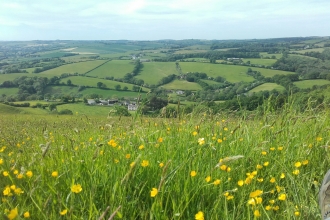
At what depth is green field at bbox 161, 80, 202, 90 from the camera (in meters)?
74.9

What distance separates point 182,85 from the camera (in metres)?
79.1

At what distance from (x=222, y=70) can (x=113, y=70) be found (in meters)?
37.2

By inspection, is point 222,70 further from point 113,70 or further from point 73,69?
point 73,69

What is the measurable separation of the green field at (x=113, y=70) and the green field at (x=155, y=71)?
5.16 meters

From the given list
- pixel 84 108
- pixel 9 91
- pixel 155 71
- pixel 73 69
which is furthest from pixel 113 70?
pixel 84 108

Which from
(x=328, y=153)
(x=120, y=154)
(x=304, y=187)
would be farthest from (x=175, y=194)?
(x=328, y=153)

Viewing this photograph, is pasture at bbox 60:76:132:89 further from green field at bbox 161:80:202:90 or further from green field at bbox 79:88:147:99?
green field at bbox 161:80:202:90

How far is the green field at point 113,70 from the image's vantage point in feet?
311

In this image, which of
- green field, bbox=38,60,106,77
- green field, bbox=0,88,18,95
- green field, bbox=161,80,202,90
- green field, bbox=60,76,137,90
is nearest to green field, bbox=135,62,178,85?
green field, bbox=161,80,202,90

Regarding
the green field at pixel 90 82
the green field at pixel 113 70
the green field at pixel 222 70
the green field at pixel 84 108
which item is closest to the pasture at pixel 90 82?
the green field at pixel 90 82

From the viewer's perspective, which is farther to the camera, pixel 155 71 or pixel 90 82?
pixel 155 71

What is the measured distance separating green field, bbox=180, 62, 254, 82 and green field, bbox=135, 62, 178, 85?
4842 mm

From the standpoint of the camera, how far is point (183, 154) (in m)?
2.63

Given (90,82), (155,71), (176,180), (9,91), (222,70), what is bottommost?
(9,91)
